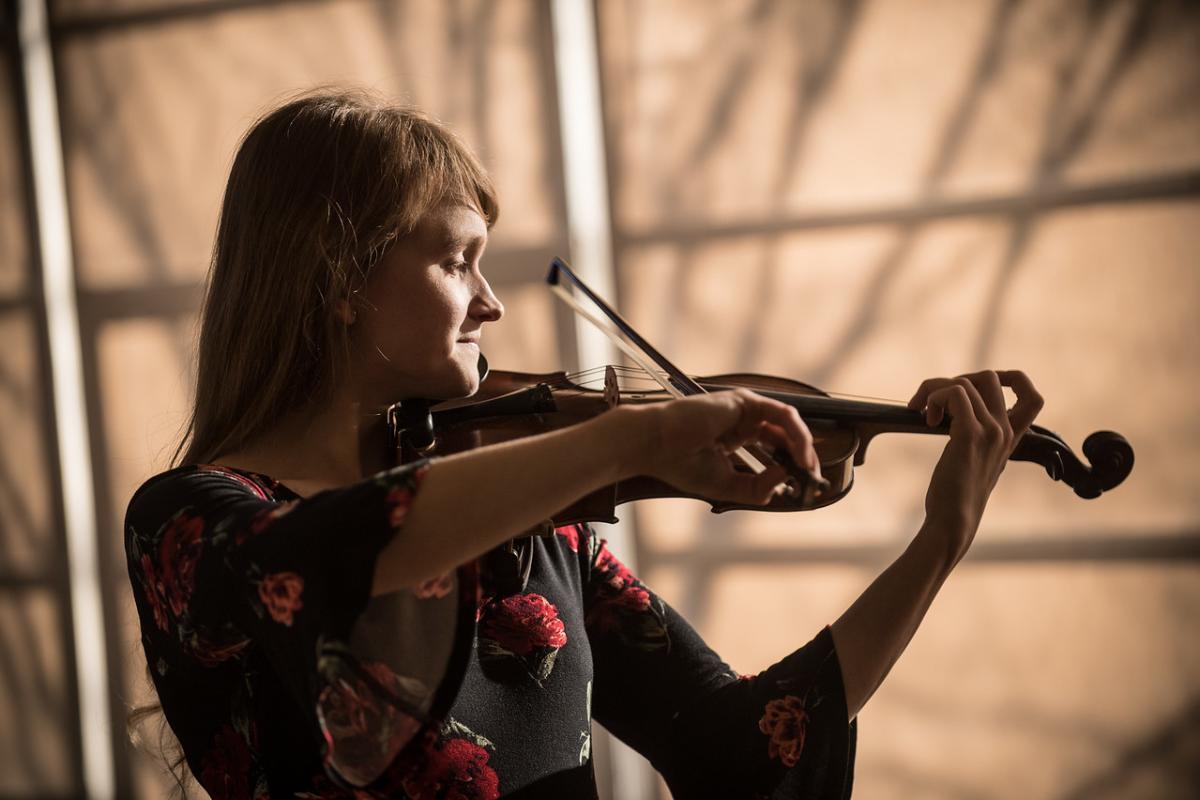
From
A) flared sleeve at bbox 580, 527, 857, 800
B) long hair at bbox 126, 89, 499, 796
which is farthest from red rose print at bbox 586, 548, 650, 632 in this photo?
long hair at bbox 126, 89, 499, 796

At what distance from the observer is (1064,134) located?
66.1 inches

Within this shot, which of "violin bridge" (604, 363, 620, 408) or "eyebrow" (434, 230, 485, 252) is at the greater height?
"eyebrow" (434, 230, 485, 252)

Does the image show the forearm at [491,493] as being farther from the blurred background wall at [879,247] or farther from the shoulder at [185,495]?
the blurred background wall at [879,247]

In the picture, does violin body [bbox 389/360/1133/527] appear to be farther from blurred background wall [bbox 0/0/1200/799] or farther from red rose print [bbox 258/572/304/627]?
blurred background wall [bbox 0/0/1200/799]

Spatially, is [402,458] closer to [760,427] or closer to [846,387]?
[760,427]

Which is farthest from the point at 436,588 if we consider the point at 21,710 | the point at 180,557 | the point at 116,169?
the point at 21,710

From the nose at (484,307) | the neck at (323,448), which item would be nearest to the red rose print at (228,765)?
the neck at (323,448)

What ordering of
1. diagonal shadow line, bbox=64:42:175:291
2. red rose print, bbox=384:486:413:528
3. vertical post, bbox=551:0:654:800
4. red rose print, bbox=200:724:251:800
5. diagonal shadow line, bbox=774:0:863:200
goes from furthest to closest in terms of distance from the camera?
diagonal shadow line, bbox=64:42:175:291
vertical post, bbox=551:0:654:800
diagonal shadow line, bbox=774:0:863:200
red rose print, bbox=200:724:251:800
red rose print, bbox=384:486:413:528

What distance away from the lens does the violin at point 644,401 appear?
3.29 ft

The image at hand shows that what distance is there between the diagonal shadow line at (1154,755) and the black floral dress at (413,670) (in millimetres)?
949

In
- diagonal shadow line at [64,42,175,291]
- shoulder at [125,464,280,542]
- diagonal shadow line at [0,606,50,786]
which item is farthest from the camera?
diagonal shadow line at [0,606,50,786]

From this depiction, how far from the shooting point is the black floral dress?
2.13ft

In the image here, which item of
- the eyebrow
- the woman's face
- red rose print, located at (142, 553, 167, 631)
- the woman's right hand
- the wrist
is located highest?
the eyebrow

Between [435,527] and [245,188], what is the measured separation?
466mm
